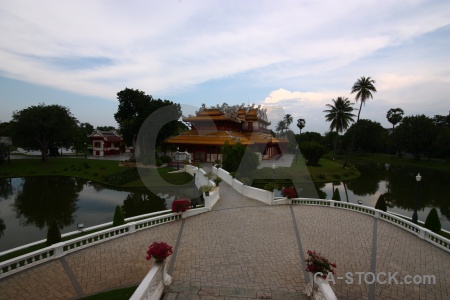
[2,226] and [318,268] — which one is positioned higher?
[318,268]

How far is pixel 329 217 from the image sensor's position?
1538 centimetres

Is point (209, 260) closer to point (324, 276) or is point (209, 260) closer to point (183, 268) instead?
point (183, 268)

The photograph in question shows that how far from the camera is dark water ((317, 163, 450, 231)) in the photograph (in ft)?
76.5

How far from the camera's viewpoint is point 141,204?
24062 millimetres

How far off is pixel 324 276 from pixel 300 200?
11.6 meters

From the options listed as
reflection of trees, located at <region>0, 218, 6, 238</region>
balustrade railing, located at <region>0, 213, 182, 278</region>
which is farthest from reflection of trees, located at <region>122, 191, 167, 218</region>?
balustrade railing, located at <region>0, 213, 182, 278</region>

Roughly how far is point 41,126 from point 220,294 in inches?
1892

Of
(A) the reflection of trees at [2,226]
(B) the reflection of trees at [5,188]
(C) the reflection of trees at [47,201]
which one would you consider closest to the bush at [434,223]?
(C) the reflection of trees at [47,201]

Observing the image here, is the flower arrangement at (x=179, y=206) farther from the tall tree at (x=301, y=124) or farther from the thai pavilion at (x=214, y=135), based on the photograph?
the tall tree at (x=301, y=124)

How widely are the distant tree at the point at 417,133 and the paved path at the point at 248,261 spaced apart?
173 feet

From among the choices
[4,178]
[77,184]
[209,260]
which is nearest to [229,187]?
[209,260]

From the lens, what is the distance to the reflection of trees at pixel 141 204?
21984 mm

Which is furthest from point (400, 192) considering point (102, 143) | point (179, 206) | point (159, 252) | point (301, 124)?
point (301, 124)

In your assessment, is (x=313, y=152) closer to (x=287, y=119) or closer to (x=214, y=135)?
(x=214, y=135)
